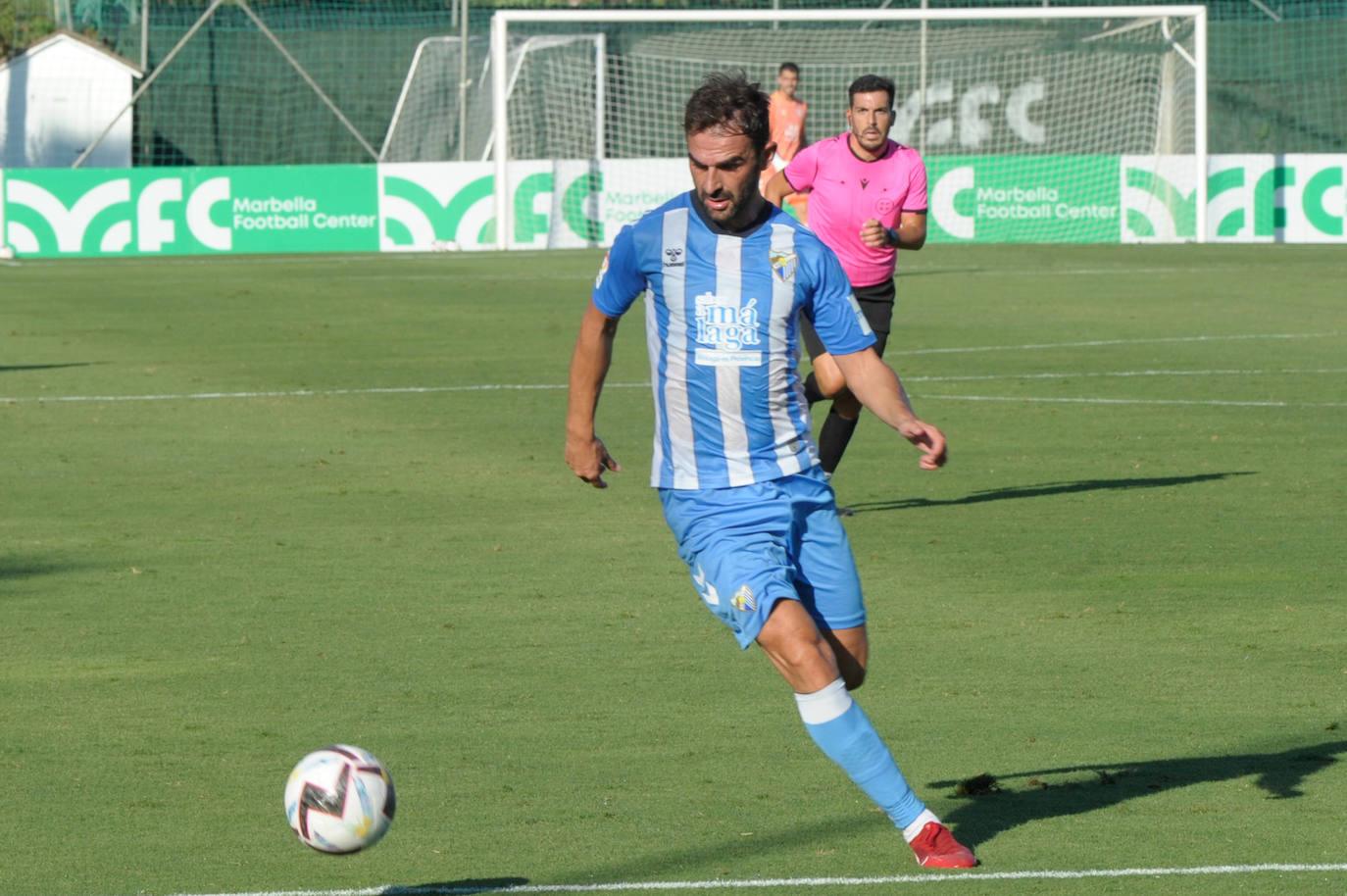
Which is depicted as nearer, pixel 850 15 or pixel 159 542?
pixel 159 542

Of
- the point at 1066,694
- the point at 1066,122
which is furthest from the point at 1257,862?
the point at 1066,122

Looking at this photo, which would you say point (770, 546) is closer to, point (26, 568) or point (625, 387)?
point (26, 568)

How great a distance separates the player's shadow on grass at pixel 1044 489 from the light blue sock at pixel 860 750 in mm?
5634

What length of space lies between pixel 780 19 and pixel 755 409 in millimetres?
26305

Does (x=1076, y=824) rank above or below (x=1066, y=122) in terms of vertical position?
below

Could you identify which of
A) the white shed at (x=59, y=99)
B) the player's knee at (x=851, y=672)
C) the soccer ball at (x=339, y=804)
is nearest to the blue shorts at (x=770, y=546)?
the player's knee at (x=851, y=672)

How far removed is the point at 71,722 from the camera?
6539 mm

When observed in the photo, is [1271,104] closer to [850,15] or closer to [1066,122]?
[1066,122]

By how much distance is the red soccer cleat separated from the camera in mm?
4969

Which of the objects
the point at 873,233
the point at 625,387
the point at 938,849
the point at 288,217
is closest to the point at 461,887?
the point at 938,849

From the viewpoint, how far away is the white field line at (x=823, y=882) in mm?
4848

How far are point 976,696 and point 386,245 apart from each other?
25735 mm

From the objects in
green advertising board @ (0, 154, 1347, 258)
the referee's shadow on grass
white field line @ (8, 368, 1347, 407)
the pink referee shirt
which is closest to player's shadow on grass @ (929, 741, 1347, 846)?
the referee's shadow on grass

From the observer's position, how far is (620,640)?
25.2ft
